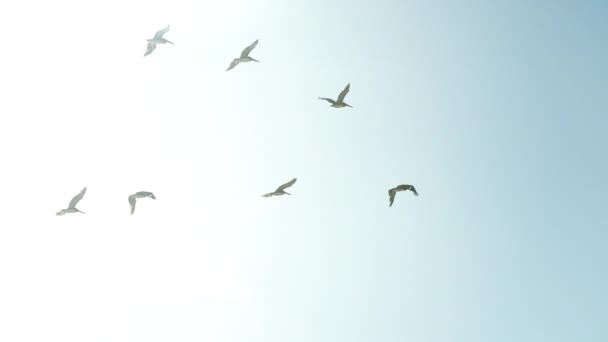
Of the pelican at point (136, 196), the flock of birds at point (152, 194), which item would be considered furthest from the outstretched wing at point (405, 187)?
the pelican at point (136, 196)

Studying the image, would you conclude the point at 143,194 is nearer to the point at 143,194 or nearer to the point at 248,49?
the point at 143,194

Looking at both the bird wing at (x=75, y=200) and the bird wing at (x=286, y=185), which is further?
the bird wing at (x=286, y=185)

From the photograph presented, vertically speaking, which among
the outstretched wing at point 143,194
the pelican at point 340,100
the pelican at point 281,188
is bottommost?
the outstretched wing at point 143,194

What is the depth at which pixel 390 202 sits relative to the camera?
4831 cm

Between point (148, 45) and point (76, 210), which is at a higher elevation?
point (148, 45)

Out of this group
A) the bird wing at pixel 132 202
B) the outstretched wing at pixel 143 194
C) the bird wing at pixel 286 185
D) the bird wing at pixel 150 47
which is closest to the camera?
the outstretched wing at pixel 143 194

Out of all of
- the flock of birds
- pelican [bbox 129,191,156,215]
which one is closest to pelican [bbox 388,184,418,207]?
the flock of birds

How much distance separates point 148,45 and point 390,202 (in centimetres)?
2473

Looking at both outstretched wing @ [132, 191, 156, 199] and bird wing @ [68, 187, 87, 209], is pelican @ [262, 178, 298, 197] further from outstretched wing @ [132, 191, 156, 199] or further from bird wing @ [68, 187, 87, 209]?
bird wing @ [68, 187, 87, 209]

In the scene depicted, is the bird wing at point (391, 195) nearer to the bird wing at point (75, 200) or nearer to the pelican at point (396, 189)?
the pelican at point (396, 189)

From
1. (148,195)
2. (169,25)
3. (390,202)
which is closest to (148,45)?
(169,25)

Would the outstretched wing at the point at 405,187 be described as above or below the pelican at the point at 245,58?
below

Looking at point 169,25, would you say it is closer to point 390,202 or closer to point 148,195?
point 148,195

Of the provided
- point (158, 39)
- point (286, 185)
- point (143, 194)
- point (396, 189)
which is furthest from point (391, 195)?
point (158, 39)
